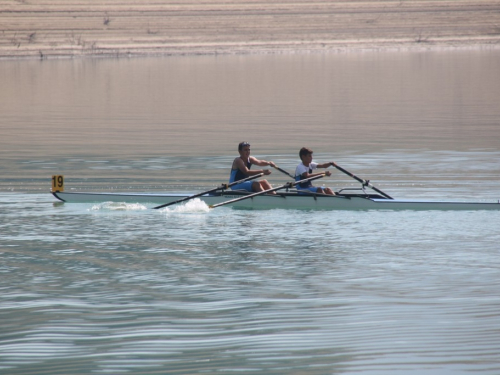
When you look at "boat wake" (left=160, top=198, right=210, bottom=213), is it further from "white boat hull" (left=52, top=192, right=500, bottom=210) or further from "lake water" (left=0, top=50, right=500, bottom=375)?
"white boat hull" (left=52, top=192, right=500, bottom=210)

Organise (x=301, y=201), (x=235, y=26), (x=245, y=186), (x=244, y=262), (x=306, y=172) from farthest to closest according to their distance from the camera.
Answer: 1. (x=235, y=26)
2. (x=245, y=186)
3. (x=306, y=172)
4. (x=301, y=201)
5. (x=244, y=262)

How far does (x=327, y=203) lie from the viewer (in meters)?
15.5

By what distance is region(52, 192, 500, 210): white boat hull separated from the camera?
48.5 ft

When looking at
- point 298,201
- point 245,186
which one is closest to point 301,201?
point 298,201

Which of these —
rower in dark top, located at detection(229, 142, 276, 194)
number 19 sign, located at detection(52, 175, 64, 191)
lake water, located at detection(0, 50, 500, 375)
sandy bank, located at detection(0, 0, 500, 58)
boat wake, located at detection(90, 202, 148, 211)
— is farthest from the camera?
sandy bank, located at detection(0, 0, 500, 58)

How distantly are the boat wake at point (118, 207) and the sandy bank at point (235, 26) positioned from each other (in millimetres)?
75447

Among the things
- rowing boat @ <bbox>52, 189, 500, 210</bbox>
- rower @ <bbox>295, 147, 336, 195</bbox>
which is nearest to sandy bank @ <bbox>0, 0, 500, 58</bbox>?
rowing boat @ <bbox>52, 189, 500, 210</bbox>

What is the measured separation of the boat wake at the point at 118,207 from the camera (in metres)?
15.8

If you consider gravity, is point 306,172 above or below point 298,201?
above

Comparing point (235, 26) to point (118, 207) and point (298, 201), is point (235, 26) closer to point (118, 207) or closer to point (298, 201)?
point (118, 207)

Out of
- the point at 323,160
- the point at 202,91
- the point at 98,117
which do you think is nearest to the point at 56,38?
the point at 202,91

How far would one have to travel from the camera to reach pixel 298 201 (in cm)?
1562

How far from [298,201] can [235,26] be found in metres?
88.1

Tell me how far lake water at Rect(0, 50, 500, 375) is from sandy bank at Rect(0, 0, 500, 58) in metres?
66.0
